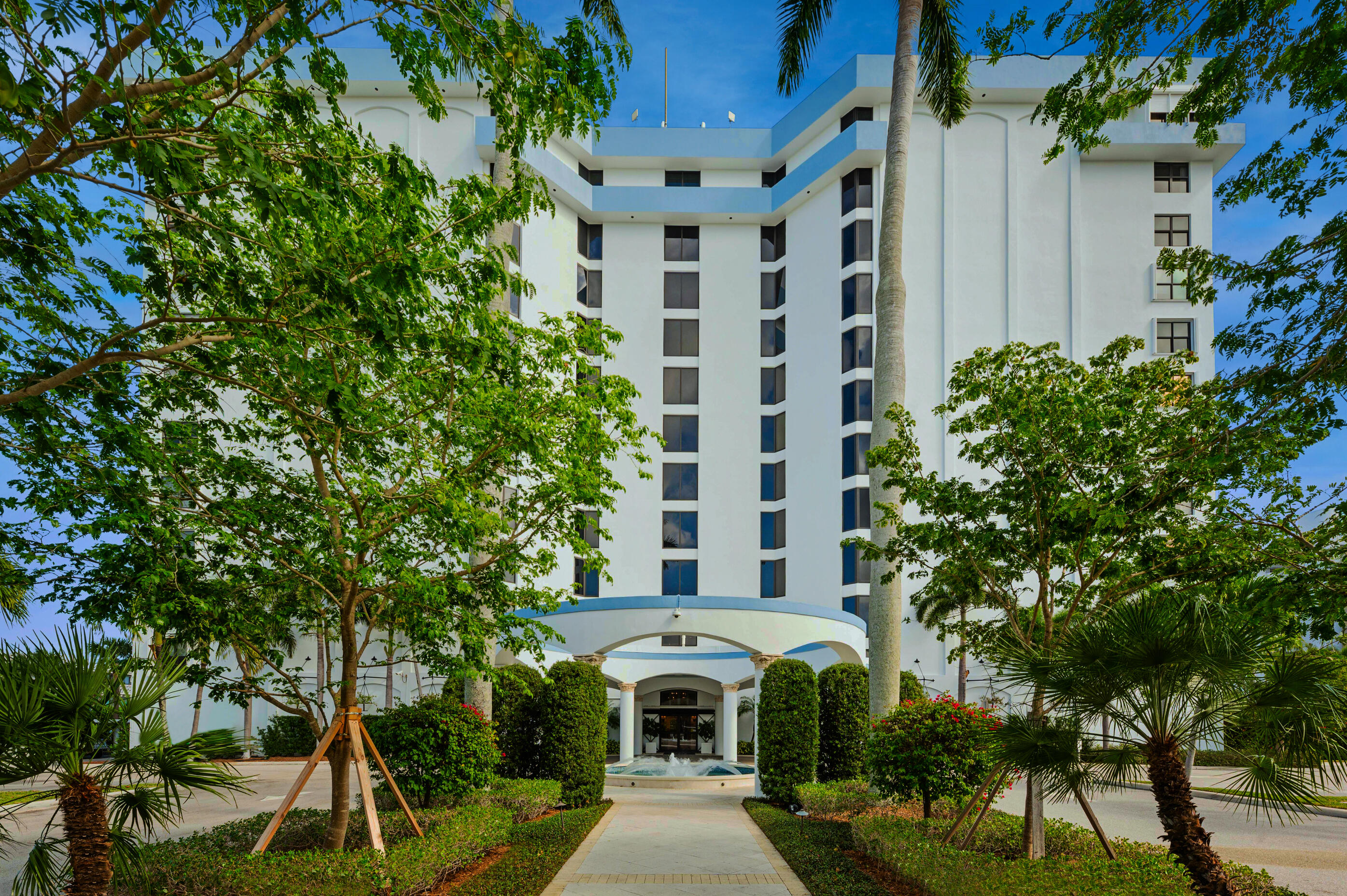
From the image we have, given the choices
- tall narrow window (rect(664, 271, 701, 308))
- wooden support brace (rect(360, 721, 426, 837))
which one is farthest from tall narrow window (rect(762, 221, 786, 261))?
wooden support brace (rect(360, 721, 426, 837))

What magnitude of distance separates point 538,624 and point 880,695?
6.14 m

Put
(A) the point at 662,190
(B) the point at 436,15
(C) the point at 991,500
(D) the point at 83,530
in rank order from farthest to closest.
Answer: (A) the point at 662,190, (C) the point at 991,500, (D) the point at 83,530, (B) the point at 436,15

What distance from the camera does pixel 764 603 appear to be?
2333 centimetres

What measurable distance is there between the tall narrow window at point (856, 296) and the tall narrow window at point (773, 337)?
3896mm

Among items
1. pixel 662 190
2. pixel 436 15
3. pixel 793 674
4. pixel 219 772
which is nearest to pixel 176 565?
pixel 219 772

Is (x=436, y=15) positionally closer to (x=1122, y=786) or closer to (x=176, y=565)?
(x=176, y=565)

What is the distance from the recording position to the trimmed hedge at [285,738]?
34.2 meters

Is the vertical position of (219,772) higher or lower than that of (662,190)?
lower

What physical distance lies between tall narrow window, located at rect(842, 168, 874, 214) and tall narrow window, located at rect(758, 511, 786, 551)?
1286 cm

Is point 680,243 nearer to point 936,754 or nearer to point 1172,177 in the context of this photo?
point 1172,177

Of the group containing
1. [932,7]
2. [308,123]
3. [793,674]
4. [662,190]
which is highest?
[662,190]

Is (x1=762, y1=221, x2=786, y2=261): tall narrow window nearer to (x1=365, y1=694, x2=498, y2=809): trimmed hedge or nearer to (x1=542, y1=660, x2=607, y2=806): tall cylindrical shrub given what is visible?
(x1=542, y1=660, x2=607, y2=806): tall cylindrical shrub

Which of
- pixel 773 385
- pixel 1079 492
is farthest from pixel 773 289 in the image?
pixel 1079 492

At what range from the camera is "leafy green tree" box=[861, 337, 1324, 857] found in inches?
354
